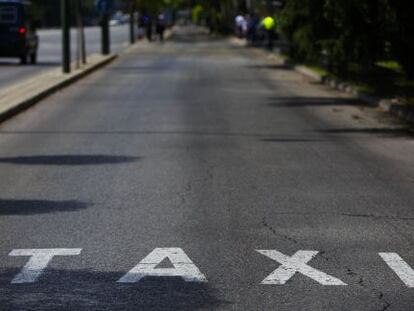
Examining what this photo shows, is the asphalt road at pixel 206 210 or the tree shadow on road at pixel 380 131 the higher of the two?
the asphalt road at pixel 206 210

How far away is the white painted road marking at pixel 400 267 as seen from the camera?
7.73 m

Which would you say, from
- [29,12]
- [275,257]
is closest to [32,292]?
[275,257]

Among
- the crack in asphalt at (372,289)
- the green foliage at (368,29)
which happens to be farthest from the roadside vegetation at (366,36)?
the crack in asphalt at (372,289)

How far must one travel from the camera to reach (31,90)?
25.8 m

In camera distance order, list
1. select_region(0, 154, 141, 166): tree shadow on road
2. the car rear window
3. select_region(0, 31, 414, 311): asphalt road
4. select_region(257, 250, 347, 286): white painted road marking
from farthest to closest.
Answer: the car rear window
select_region(0, 154, 141, 166): tree shadow on road
select_region(257, 250, 347, 286): white painted road marking
select_region(0, 31, 414, 311): asphalt road

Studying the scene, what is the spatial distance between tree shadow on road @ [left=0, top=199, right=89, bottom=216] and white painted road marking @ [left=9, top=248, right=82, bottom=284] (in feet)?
5.71

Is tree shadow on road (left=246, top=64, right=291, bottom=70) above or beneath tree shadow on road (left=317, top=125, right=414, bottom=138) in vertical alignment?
beneath

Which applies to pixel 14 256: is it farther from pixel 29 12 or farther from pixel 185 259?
pixel 29 12

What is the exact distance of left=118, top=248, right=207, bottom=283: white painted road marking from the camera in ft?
25.6

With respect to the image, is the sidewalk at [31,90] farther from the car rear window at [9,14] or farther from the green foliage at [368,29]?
the green foliage at [368,29]

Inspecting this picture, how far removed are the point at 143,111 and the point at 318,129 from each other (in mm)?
4372

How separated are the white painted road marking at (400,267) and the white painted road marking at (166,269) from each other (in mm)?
1262

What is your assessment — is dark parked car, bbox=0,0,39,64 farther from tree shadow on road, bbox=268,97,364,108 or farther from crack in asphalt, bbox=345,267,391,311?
crack in asphalt, bbox=345,267,391,311

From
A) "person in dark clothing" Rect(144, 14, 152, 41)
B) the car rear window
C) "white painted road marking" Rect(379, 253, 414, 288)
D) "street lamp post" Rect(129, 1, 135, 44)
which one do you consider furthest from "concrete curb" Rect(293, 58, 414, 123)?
"person in dark clothing" Rect(144, 14, 152, 41)
